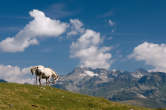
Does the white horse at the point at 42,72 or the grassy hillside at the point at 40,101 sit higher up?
the white horse at the point at 42,72

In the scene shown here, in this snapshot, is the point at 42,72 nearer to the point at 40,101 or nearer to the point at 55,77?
the point at 55,77

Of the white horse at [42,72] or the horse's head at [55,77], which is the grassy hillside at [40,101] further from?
the horse's head at [55,77]

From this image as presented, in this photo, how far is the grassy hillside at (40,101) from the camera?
3562 cm

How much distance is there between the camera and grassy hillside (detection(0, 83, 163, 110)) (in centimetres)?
3562

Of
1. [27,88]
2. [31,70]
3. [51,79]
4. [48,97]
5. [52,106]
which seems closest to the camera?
[52,106]

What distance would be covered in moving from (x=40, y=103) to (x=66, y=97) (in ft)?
23.3

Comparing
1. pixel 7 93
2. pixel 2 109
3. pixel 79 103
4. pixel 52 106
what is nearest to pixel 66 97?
pixel 79 103

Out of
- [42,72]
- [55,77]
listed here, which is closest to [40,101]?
[42,72]

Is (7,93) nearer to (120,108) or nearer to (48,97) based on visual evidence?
(48,97)

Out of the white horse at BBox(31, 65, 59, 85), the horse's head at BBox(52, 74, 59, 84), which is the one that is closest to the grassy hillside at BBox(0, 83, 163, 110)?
the white horse at BBox(31, 65, 59, 85)

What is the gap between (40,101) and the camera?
4006 cm

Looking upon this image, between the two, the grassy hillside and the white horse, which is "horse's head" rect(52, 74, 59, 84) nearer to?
the white horse

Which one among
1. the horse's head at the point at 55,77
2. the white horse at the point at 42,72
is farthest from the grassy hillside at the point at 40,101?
the horse's head at the point at 55,77

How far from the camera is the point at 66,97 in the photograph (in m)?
45.4
